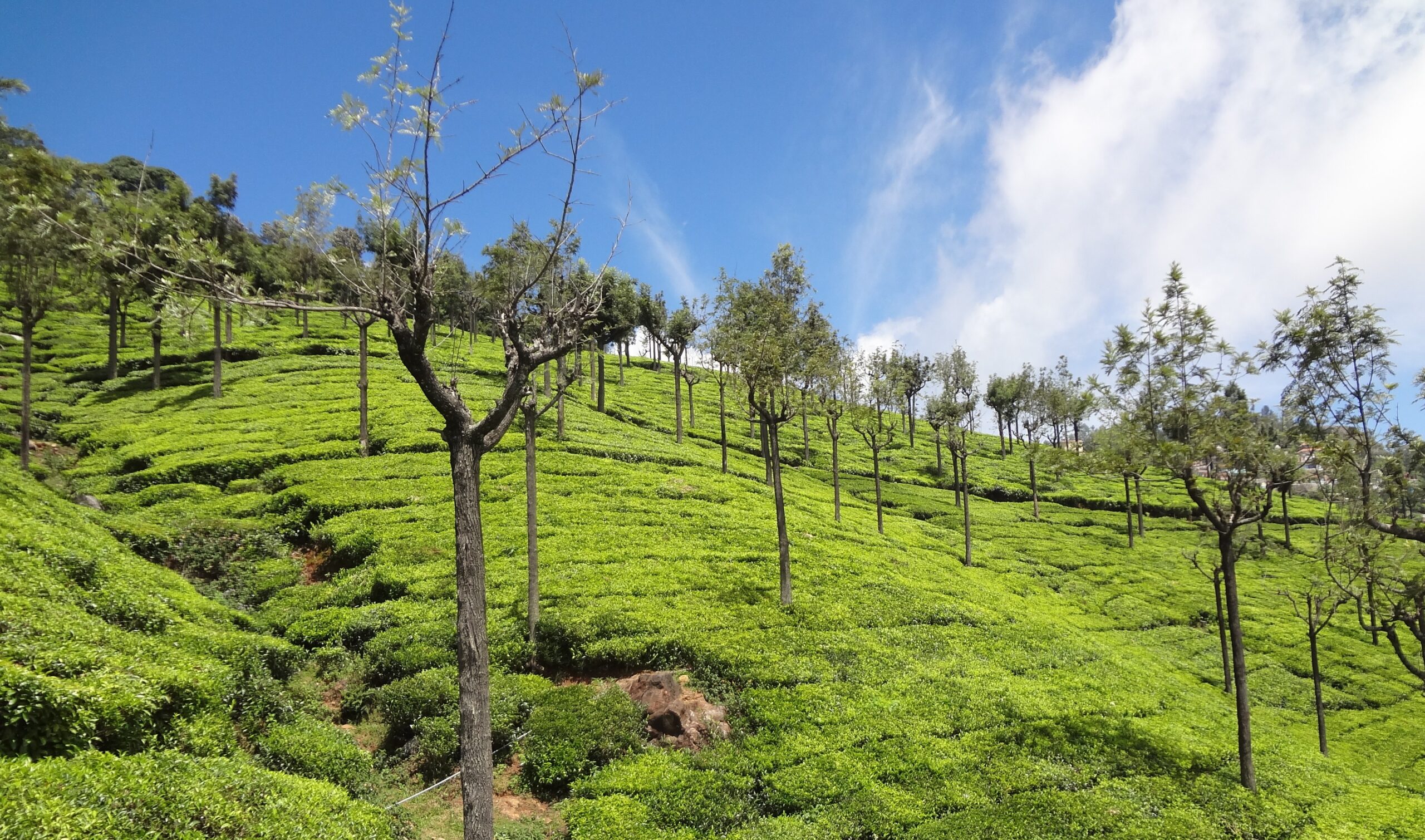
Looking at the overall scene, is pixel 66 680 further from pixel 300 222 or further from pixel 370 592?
pixel 370 592

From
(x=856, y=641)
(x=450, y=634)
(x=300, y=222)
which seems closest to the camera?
(x=300, y=222)

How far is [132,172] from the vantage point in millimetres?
105188

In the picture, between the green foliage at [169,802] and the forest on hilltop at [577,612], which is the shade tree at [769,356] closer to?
the forest on hilltop at [577,612]

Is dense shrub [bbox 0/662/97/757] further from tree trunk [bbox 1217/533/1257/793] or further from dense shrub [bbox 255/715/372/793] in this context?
tree trunk [bbox 1217/533/1257/793]

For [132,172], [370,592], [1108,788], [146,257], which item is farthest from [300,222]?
[132,172]

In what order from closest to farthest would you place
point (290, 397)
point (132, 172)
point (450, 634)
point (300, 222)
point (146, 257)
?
point (146, 257) → point (300, 222) → point (450, 634) → point (290, 397) → point (132, 172)

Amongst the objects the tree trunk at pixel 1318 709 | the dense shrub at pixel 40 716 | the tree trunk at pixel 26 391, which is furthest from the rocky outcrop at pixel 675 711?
the tree trunk at pixel 26 391

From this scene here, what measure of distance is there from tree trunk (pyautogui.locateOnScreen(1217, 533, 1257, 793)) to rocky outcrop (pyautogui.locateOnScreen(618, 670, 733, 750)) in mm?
13579

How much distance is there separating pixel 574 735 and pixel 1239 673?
18376 mm

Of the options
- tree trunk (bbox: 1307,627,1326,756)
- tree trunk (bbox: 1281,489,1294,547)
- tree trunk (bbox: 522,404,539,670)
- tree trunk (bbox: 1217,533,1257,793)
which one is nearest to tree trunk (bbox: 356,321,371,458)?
tree trunk (bbox: 522,404,539,670)

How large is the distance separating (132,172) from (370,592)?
447 ft

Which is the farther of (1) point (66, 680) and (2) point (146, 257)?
(1) point (66, 680)

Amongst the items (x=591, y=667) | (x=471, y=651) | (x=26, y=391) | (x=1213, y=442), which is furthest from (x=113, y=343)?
(x=1213, y=442)

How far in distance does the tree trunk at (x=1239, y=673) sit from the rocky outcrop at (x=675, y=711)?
1358 cm
